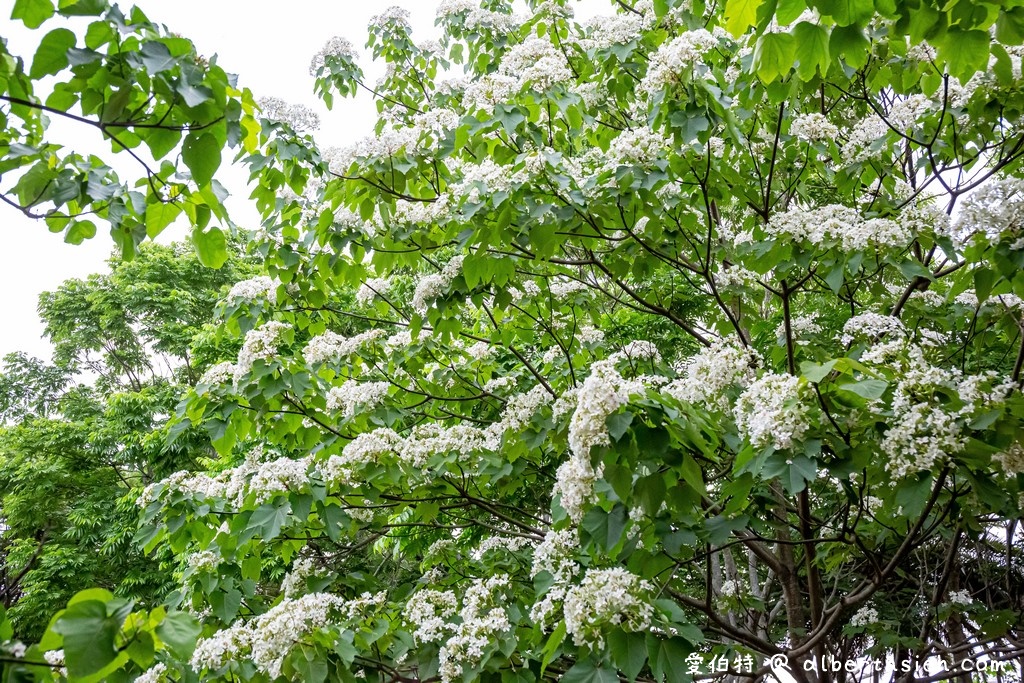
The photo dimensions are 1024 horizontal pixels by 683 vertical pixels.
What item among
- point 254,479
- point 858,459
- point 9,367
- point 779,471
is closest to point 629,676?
point 779,471

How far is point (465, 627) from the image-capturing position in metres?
2.63

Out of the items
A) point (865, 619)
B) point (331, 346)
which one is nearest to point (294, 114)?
point (331, 346)

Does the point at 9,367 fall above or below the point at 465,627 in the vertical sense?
above

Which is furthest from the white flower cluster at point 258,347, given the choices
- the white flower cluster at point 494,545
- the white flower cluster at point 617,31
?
the white flower cluster at point 617,31

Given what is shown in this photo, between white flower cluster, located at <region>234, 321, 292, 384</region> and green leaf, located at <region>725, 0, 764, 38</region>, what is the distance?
7.93 ft

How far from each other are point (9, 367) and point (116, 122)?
18310 mm

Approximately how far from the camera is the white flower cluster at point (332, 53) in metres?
4.30

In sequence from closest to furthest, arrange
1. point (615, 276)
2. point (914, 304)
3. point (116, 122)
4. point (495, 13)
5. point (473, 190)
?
point (116, 122) < point (473, 190) < point (914, 304) < point (615, 276) < point (495, 13)

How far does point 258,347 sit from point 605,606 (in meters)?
2.05

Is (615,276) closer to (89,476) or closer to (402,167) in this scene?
(402,167)

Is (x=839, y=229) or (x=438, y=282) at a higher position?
(x=438, y=282)

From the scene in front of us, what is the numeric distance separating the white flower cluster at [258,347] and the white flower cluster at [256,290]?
38 centimetres

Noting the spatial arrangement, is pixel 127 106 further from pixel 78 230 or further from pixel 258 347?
pixel 258 347

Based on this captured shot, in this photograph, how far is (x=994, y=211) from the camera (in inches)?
89.1
